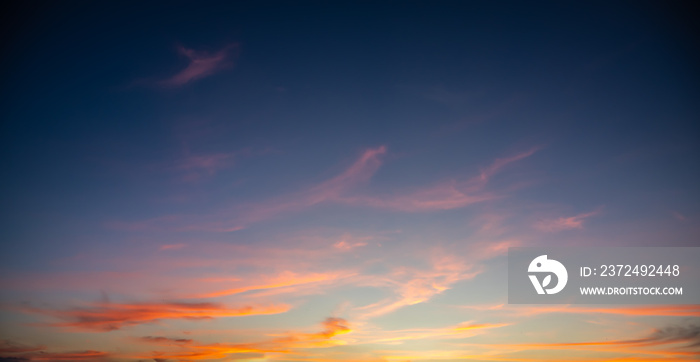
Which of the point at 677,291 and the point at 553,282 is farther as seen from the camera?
the point at 553,282

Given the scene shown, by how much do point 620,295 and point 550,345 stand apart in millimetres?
4131

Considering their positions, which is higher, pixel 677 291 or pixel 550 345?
pixel 677 291

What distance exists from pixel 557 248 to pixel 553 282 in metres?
1.66

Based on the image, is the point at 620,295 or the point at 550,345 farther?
the point at 550,345

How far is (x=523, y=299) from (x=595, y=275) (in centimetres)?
343

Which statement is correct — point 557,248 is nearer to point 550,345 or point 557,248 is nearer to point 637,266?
point 637,266

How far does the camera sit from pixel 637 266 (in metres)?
19.3

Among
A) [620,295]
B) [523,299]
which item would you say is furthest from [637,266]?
[523,299]

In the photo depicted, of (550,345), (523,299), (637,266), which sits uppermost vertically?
(637,266)

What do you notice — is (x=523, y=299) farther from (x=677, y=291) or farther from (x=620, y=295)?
(x=677, y=291)

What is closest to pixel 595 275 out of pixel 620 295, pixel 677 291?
pixel 620 295

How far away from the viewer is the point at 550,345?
21062mm

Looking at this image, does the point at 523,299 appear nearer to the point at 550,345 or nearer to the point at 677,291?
the point at 550,345

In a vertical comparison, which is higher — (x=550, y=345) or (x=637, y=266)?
(x=637, y=266)
